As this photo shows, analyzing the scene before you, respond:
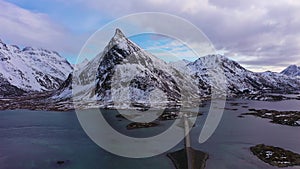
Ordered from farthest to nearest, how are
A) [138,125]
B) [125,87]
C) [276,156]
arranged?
[125,87] < [138,125] < [276,156]

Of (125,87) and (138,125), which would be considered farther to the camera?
(125,87)

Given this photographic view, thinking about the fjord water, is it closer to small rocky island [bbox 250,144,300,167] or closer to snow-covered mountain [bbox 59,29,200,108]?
small rocky island [bbox 250,144,300,167]

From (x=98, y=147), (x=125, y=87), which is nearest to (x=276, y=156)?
(x=98, y=147)

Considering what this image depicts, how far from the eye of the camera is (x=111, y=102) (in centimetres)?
15212

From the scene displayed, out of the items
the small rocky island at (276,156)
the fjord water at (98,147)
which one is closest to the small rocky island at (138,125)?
the fjord water at (98,147)

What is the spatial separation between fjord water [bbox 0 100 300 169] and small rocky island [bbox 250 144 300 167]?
195cm

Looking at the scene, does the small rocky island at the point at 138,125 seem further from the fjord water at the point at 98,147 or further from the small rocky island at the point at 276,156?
the small rocky island at the point at 276,156

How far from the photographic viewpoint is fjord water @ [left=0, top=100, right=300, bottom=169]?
170 ft

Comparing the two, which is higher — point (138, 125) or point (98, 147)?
point (138, 125)

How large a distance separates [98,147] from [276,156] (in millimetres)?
40486

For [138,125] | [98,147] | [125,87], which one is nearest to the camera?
[98,147]

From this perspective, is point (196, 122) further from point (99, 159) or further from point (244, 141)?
point (99, 159)

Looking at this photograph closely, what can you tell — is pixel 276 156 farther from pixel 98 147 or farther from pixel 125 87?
pixel 125 87

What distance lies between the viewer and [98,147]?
63688 mm
